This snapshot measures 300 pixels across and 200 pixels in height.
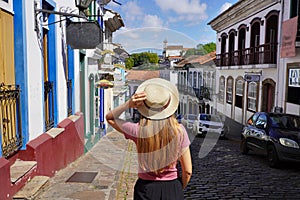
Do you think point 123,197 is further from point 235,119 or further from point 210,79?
point 210,79

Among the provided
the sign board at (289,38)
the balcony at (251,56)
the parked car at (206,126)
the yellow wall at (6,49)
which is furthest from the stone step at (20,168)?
the balcony at (251,56)

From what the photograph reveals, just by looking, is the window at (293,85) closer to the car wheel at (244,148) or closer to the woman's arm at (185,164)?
the car wheel at (244,148)

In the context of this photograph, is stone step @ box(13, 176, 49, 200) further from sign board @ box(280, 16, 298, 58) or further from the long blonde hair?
sign board @ box(280, 16, 298, 58)

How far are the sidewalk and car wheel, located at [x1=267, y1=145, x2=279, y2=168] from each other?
3431 millimetres

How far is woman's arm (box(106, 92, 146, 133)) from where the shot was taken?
2.85 meters

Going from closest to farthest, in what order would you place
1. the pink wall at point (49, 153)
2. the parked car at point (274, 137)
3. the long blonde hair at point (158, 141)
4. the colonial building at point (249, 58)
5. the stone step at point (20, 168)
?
the long blonde hair at point (158, 141), the pink wall at point (49, 153), the stone step at point (20, 168), the parked car at point (274, 137), the colonial building at point (249, 58)

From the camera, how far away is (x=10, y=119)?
494 centimetres

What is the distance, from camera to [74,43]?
789 cm

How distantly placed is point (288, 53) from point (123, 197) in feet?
37.4

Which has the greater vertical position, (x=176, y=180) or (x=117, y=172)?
(x=176, y=180)

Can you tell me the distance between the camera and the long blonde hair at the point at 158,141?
283cm

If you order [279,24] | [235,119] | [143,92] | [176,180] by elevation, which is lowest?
[235,119]

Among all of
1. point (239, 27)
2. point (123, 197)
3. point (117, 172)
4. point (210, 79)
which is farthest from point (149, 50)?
point (210, 79)

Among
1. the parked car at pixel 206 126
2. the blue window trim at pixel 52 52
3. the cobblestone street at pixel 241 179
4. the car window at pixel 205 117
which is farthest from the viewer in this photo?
the car window at pixel 205 117
